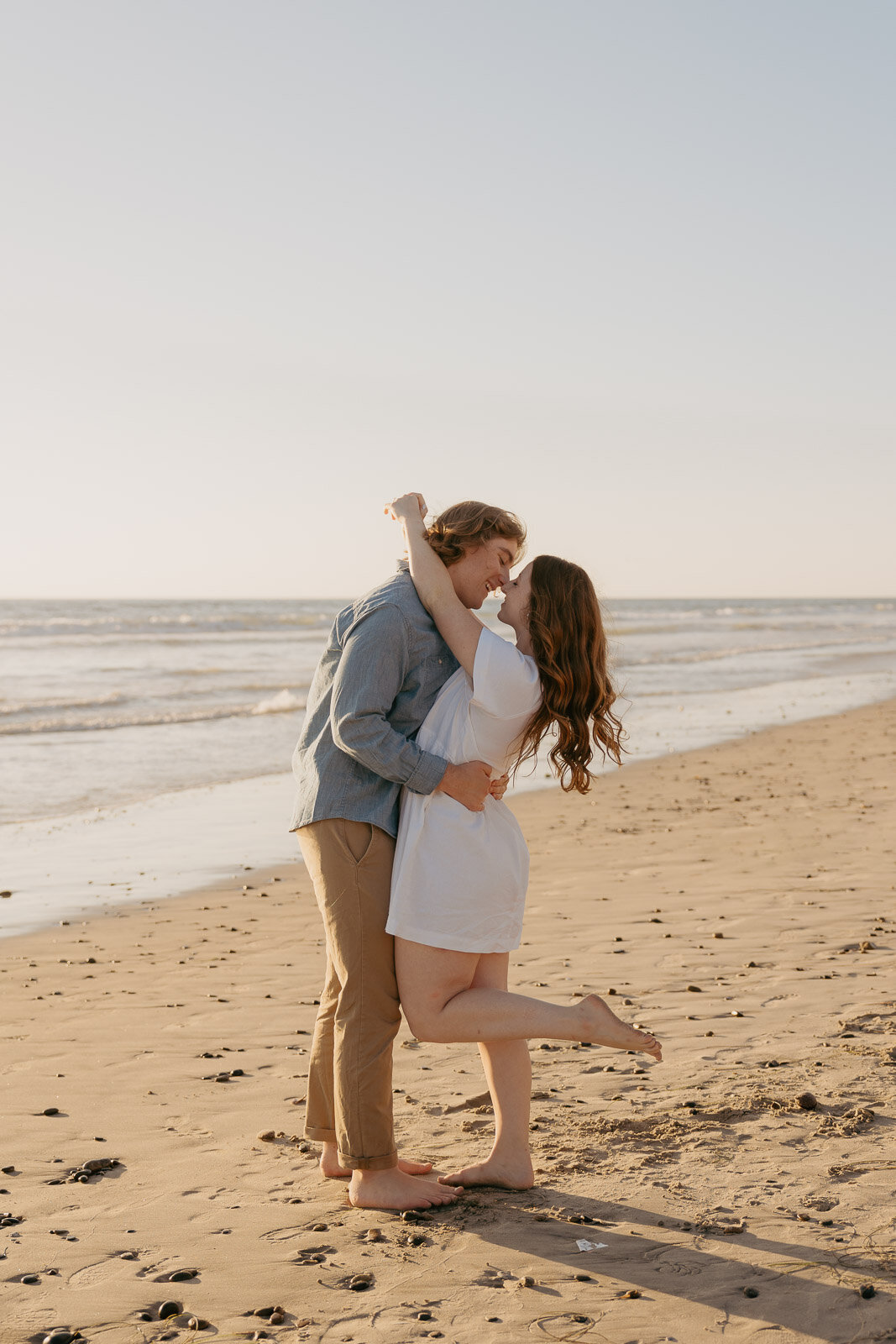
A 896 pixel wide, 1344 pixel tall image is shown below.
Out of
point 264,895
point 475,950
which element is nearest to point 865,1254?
point 475,950

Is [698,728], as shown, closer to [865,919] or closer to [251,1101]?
[865,919]

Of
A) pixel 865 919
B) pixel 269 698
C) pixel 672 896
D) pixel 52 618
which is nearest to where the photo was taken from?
pixel 865 919

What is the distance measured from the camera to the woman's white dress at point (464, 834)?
3150 mm

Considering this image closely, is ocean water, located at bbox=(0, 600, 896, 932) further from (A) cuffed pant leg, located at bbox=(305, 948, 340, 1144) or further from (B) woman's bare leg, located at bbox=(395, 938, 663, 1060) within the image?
(A) cuffed pant leg, located at bbox=(305, 948, 340, 1144)

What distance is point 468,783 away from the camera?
3.18 meters

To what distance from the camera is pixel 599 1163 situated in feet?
11.4

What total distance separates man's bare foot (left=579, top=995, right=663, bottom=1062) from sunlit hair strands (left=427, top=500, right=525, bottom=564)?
131 cm

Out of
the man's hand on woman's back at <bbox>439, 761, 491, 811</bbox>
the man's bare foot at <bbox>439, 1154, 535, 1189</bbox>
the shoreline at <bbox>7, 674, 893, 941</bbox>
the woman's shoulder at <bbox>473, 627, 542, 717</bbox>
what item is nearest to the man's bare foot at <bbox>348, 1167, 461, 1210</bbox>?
the man's bare foot at <bbox>439, 1154, 535, 1189</bbox>

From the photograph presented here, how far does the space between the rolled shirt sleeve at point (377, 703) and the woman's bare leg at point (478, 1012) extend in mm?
493

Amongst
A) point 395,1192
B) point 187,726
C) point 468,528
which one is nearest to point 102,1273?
point 395,1192

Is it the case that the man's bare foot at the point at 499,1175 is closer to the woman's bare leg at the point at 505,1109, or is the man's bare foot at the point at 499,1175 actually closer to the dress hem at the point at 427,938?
the woman's bare leg at the point at 505,1109

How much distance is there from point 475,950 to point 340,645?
940 mm

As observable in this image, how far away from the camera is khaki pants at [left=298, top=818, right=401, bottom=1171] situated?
3221 mm

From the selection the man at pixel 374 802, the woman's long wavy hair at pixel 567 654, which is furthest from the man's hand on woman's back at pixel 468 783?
the woman's long wavy hair at pixel 567 654
